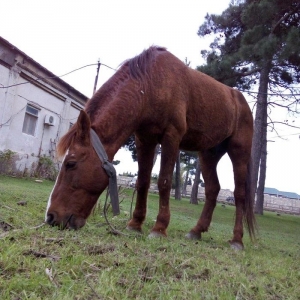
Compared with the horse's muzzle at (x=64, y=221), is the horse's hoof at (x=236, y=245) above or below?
below

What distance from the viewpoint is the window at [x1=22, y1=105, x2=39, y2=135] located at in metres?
15.4

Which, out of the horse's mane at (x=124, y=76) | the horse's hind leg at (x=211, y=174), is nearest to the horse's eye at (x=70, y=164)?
the horse's mane at (x=124, y=76)

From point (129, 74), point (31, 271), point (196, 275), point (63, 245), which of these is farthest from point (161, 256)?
point (129, 74)

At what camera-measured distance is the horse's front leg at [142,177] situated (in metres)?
3.96

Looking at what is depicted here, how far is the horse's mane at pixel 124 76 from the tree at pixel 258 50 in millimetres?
8405

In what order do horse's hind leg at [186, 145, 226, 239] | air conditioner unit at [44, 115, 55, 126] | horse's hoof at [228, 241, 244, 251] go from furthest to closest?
air conditioner unit at [44, 115, 55, 126]
horse's hind leg at [186, 145, 226, 239]
horse's hoof at [228, 241, 244, 251]

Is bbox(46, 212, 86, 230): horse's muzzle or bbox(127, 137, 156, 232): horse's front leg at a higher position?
bbox(127, 137, 156, 232): horse's front leg

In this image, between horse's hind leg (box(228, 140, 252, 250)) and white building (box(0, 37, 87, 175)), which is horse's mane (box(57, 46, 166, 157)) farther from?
white building (box(0, 37, 87, 175))

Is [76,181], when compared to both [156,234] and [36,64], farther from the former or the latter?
[36,64]

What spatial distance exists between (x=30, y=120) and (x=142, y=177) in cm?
1288

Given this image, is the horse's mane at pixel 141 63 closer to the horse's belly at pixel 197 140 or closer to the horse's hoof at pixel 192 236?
the horse's belly at pixel 197 140

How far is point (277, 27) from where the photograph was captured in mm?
13414

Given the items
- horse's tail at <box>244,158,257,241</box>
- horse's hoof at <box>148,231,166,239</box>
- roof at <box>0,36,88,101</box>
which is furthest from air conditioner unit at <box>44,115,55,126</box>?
horse's hoof at <box>148,231,166,239</box>

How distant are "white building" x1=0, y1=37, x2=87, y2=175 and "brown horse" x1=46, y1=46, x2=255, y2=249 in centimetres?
965
